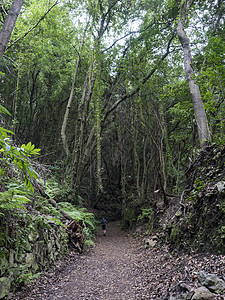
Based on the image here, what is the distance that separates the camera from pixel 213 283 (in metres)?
2.41

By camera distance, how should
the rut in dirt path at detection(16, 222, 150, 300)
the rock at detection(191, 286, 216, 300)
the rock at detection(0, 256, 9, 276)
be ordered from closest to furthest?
the rock at detection(191, 286, 216, 300) < the rock at detection(0, 256, 9, 276) < the rut in dirt path at detection(16, 222, 150, 300)

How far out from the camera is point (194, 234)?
4.23 m

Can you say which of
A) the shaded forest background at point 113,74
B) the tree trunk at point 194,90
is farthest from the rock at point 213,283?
the shaded forest background at point 113,74

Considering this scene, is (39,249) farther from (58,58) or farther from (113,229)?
(58,58)

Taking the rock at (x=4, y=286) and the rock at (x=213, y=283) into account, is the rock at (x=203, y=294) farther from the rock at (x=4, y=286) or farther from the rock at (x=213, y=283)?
the rock at (x=4, y=286)

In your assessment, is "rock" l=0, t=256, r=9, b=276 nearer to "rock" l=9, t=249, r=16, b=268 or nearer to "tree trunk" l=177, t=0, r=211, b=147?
"rock" l=9, t=249, r=16, b=268

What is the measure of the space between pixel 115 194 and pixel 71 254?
1231 centimetres

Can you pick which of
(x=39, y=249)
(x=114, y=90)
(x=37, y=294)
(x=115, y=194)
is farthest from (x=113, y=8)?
(x=115, y=194)

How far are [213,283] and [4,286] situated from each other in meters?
3.09

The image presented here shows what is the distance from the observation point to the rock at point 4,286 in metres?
3.02

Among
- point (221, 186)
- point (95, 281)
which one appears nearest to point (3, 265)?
point (95, 281)

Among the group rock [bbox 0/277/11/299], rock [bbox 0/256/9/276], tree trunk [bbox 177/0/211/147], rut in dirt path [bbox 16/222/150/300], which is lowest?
rut in dirt path [bbox 16/222/150/300]

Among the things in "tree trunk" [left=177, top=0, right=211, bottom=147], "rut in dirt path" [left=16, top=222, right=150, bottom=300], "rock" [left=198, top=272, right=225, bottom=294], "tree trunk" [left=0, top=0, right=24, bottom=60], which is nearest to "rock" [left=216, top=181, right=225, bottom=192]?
"rock" [left=198, top=272, right=225, bottom=294]

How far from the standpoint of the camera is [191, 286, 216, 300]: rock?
2280 millimetres
